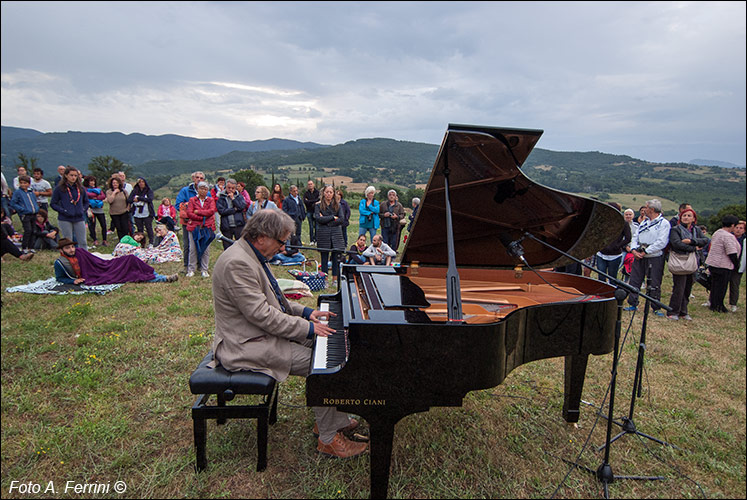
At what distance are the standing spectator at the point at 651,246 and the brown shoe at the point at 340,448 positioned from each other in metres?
6.65

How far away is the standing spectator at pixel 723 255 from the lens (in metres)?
8.05

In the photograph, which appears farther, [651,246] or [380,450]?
[651,246]

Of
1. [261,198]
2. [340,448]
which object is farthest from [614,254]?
[261,198]

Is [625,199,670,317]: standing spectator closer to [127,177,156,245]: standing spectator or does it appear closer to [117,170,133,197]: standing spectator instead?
[127,177,156,245]: standing spectator

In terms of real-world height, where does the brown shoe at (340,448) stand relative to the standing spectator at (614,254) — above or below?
below

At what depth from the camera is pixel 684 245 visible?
7.43m

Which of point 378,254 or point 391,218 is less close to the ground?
point 391,218

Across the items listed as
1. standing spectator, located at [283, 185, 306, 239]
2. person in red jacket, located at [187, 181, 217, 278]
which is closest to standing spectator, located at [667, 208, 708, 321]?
standing spectator, located at [283, 185, 306, 239]

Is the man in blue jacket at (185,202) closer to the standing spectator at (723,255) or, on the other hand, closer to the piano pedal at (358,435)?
the piano pedal at (358,435)

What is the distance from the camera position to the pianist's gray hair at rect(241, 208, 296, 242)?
10.5ft

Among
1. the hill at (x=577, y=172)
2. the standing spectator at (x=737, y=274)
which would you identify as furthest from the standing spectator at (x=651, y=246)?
the hill at (x=577, y=172)

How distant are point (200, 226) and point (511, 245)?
7.31 m

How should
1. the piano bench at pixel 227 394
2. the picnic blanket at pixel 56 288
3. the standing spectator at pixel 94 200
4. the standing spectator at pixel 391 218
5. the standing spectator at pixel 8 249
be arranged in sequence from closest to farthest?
the piano bench at pixel 227 394, the picnic blanket at pixel 56 288, the standing spectator at pixel 8 249, the standing spectator at pixel 391 218, the standing spectator at pixel 94 200

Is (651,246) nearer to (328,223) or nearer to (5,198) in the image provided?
(328,223)
